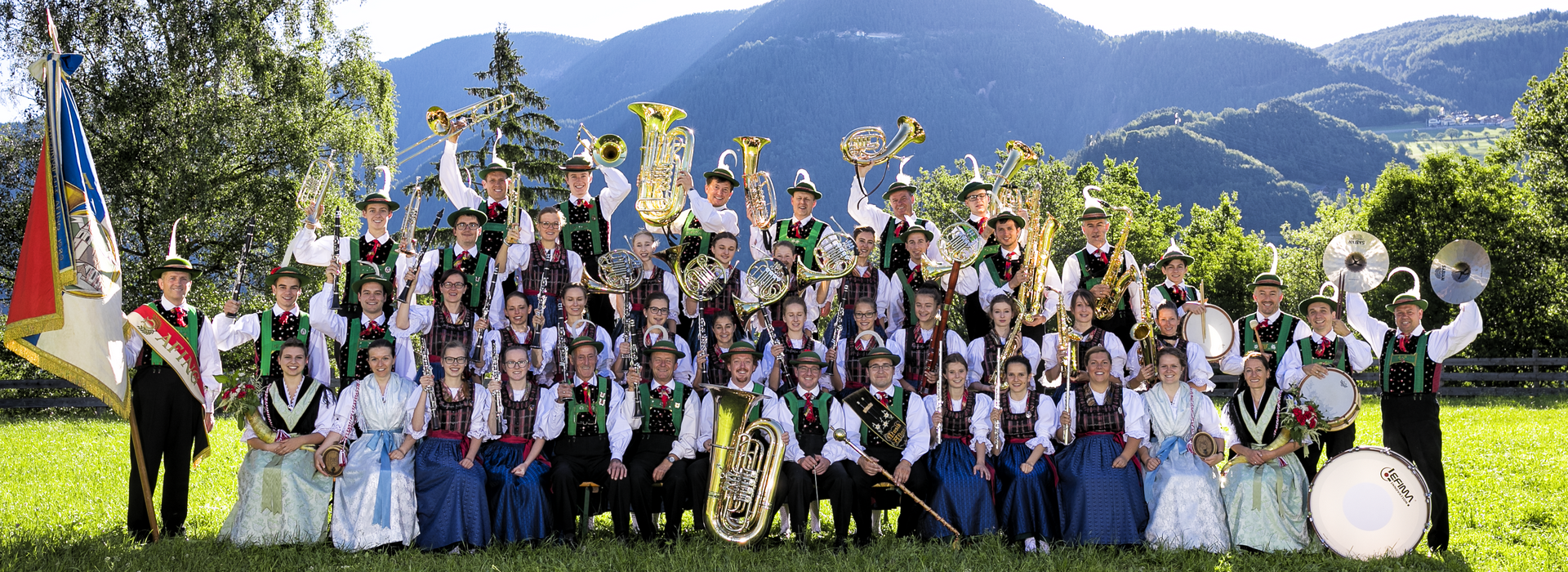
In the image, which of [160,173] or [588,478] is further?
[160,173]

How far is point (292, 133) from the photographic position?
803 inches

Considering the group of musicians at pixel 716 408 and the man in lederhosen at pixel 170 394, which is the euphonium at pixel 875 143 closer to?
the group of musicians at pixel 716 408

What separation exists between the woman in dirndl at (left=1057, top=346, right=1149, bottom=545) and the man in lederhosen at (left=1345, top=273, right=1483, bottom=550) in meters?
1.94

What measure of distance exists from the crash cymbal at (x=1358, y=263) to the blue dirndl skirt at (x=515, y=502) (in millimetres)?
5907

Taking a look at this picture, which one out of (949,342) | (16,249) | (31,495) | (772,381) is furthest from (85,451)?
(16,249)

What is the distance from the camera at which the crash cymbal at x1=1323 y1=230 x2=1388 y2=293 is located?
288 inches

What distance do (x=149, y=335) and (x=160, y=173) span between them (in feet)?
48.1

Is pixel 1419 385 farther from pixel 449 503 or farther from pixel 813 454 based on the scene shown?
pixel 449 503

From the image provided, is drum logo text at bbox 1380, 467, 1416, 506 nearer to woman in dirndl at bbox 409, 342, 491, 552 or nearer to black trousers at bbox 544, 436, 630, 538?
black trousers at bbox 544, 436, 630, 538

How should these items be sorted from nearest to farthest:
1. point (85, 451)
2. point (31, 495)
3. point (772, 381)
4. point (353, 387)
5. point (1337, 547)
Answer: point (1337, 547) < point (353, 387) < point (772, 381) < point (31, 495) < point (85, 451)

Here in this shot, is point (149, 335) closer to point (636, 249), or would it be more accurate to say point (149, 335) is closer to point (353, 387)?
point (353, 387)

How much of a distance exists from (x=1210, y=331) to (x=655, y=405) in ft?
14.3

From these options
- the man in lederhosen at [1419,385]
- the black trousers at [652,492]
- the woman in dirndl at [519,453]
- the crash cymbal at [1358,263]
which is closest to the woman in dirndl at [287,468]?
the woman in dirndl at [519,453]

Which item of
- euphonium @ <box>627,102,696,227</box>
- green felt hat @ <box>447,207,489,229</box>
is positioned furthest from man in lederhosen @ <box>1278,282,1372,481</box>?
green felt hat @ <box>447,207,489,229</box>
